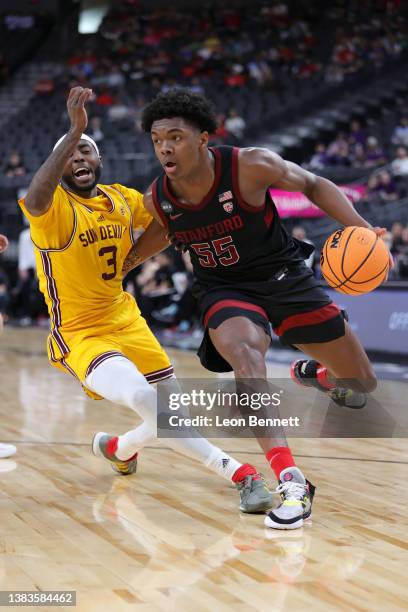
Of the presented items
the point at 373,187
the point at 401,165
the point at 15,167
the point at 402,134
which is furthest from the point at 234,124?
the point at 373,187

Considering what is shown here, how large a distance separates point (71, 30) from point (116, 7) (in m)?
1.45

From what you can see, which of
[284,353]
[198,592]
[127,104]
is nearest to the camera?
[198,592]

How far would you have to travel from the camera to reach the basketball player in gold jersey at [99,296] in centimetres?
457

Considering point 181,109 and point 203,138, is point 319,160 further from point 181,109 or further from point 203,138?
point 181,109

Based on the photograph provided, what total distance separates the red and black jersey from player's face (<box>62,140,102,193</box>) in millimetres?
388

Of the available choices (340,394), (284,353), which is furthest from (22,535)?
(284,353)

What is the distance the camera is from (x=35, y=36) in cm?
2712

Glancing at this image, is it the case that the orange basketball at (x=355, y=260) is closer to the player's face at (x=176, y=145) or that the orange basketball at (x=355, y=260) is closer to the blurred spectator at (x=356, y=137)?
the player's face at (x=176, y=145)

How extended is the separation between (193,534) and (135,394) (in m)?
0.79

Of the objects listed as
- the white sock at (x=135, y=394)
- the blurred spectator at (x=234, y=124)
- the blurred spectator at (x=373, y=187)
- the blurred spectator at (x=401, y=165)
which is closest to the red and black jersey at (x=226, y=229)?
the white sock at (x=135, y=394)

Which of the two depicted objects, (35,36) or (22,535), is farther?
(35,36)

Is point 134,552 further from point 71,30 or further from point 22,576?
point 71,30

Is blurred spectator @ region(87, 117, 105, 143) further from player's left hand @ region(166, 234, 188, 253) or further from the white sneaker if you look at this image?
player's left hand @ region(166, 234, 188, 253)

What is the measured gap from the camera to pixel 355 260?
4.55 meters
